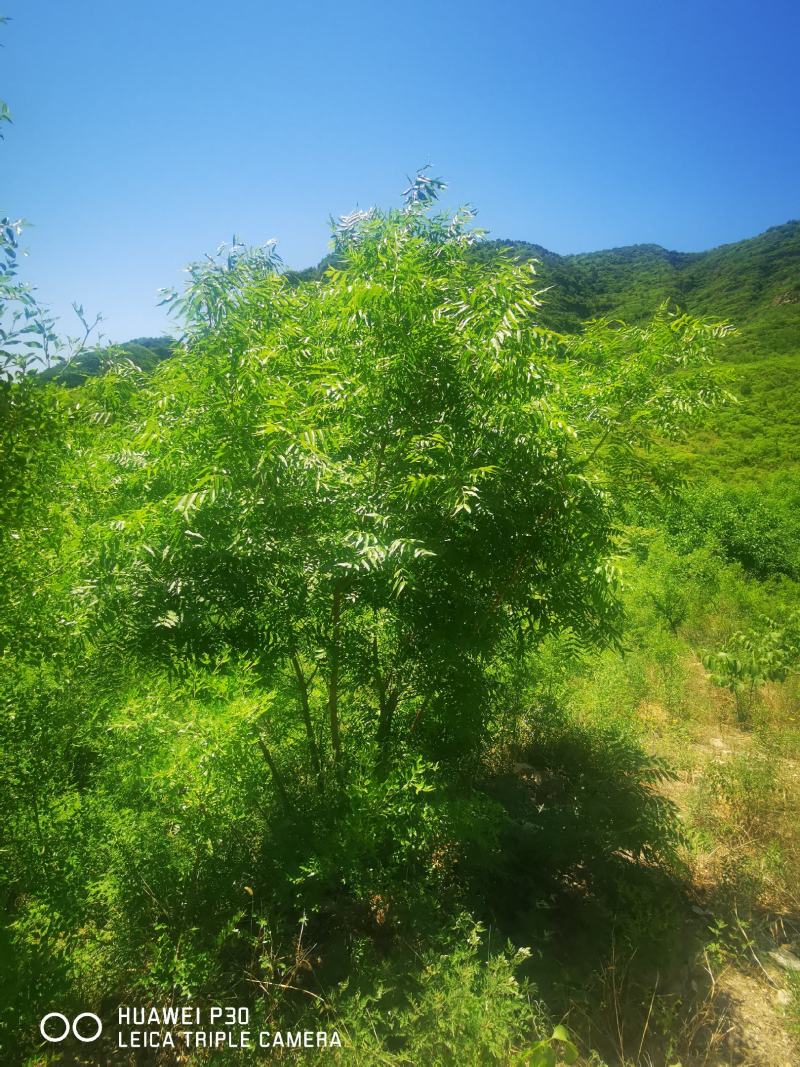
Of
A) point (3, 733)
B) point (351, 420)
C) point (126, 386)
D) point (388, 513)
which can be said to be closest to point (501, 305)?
point (351, 420)

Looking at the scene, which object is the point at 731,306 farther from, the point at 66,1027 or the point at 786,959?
the point at 66,1027

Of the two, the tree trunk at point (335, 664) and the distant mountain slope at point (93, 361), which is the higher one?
the distant mountain slope at point (93, 361)

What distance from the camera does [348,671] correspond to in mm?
3484

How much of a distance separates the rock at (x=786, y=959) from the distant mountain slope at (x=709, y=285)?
20815mm

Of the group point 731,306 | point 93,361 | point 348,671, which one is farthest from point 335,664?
point 731,306

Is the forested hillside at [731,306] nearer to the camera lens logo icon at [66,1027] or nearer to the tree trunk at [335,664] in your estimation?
the tree trunk at [335,664]

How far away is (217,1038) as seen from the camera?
2180 millimetres

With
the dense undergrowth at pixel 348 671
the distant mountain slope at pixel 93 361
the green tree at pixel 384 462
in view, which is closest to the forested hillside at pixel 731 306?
the green tree at pixel 384 462

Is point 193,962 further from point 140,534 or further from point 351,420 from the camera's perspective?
point 351,420

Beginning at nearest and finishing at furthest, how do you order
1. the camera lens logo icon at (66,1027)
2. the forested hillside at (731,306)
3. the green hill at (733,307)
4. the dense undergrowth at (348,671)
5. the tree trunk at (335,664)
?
the camera lens logo icon at (66,1027), the dense undergrowth at (348,671), the tree trunk at (335,664), the forested hillside at (731,306), the green hill at (733,307)

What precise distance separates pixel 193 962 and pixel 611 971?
216 cm

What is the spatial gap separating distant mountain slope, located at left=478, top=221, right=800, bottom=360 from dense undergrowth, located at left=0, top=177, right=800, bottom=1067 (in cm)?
1998

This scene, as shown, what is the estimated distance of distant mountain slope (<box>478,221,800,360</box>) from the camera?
29.6 m

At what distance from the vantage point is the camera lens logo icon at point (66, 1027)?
2090mm
